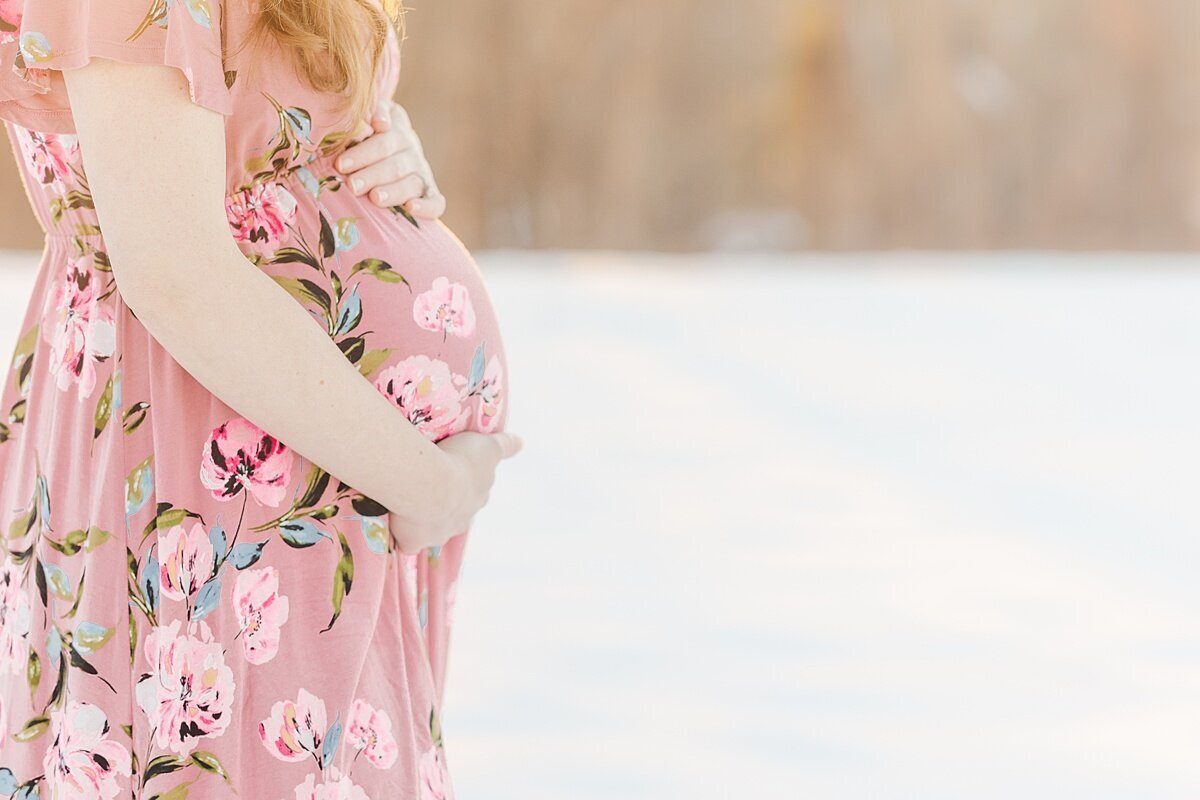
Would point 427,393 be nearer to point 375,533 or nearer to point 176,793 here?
point 375,533

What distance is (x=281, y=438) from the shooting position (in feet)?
2.27

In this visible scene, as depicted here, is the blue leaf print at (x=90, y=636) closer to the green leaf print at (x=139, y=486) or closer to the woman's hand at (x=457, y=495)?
the green leaf print at (x=139, y=486)

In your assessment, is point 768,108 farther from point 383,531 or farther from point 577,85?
point 383,531

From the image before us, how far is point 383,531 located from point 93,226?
0.78ft

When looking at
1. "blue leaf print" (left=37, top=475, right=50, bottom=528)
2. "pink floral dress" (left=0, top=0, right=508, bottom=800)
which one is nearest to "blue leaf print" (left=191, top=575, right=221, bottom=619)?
"pink floral dress" (left=0, top=0, right=508, bottom=800)

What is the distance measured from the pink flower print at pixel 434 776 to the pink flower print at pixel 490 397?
21 cm

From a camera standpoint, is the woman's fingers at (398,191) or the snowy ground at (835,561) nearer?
the woman's fingers at (398,191)

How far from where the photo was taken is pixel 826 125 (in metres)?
4.98

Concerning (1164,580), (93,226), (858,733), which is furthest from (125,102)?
(1164,580)

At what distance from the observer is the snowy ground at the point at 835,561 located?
64.6 inches

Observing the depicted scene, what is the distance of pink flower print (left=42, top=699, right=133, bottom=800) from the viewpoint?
0.71m

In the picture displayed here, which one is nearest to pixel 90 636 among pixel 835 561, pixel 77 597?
pixel 77 597

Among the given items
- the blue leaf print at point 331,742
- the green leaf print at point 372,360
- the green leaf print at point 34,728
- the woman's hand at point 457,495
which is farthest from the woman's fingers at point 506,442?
the green leaf print at point 34,728

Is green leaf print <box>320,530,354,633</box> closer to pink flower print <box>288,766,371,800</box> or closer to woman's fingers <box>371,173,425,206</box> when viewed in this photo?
pink flower print <box>288,766,371,800</box>
